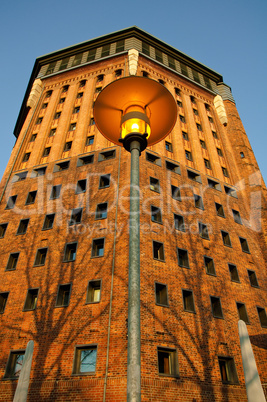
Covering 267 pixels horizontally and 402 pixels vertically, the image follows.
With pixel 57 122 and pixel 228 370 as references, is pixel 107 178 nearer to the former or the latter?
pixel 57 122

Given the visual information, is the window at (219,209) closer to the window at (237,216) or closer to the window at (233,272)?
the window at (237,216)

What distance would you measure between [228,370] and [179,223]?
9323mm

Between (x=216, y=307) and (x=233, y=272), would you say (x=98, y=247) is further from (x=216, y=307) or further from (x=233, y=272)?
(x=233, y=272)

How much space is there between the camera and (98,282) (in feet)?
59.5

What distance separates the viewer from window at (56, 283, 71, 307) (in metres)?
18.2

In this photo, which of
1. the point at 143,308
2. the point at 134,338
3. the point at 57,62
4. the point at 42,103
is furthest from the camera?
the point at 57,62

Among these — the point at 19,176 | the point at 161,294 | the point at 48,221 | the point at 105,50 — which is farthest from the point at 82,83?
the point at 161,294

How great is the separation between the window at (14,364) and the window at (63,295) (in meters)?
3.08

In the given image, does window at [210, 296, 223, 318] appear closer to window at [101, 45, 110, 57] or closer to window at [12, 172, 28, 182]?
Answer: window at [12, 172, 28, 182]

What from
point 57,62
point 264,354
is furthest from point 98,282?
point 57,62

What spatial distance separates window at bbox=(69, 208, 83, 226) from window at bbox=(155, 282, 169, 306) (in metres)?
6.99

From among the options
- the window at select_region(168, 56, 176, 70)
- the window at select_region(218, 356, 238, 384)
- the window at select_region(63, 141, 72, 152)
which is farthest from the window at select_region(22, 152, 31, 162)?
the window at select_region(218, 356, 238, 384)

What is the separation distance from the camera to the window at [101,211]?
2116cm

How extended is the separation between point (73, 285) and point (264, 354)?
12.4 meters
